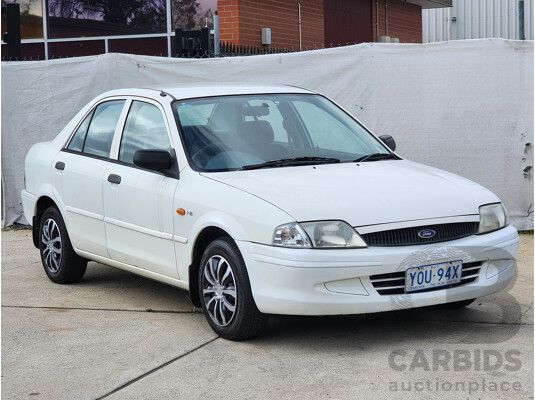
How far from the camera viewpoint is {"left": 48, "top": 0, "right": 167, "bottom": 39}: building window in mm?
17047

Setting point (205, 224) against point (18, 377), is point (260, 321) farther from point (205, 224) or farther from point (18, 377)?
point (18, 377)

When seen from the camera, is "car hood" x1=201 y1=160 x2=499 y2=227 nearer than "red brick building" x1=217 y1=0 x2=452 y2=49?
→ Yes

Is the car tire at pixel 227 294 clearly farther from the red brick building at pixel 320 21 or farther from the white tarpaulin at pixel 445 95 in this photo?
the red brick building at pixel 320 21

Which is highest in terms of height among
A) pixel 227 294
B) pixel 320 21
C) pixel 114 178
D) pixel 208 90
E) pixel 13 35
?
pixel 320 21

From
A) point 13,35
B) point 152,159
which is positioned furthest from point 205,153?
point 13,35

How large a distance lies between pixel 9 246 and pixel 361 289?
18.6 feet

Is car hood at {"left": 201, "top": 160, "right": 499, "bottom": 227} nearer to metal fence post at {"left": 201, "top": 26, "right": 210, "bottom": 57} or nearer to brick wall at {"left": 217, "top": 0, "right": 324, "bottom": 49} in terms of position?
metal fence post at {"left": 201, "top": 26, "right": 210, "bottom": 57}

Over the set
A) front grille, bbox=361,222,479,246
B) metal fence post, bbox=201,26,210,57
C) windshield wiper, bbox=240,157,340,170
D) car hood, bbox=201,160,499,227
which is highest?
metal fence post, bbox=201,26,210,57

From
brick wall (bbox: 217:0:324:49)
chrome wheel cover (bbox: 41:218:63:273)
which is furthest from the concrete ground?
brick wall (bbox: 217:0:324:49)

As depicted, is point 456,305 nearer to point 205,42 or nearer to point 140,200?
point 140,200

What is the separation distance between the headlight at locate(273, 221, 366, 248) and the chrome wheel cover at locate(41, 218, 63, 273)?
298 cm

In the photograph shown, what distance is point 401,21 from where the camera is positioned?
2533 cm

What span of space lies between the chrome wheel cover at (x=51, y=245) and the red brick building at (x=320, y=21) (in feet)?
28.1

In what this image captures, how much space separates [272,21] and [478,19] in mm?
16794
